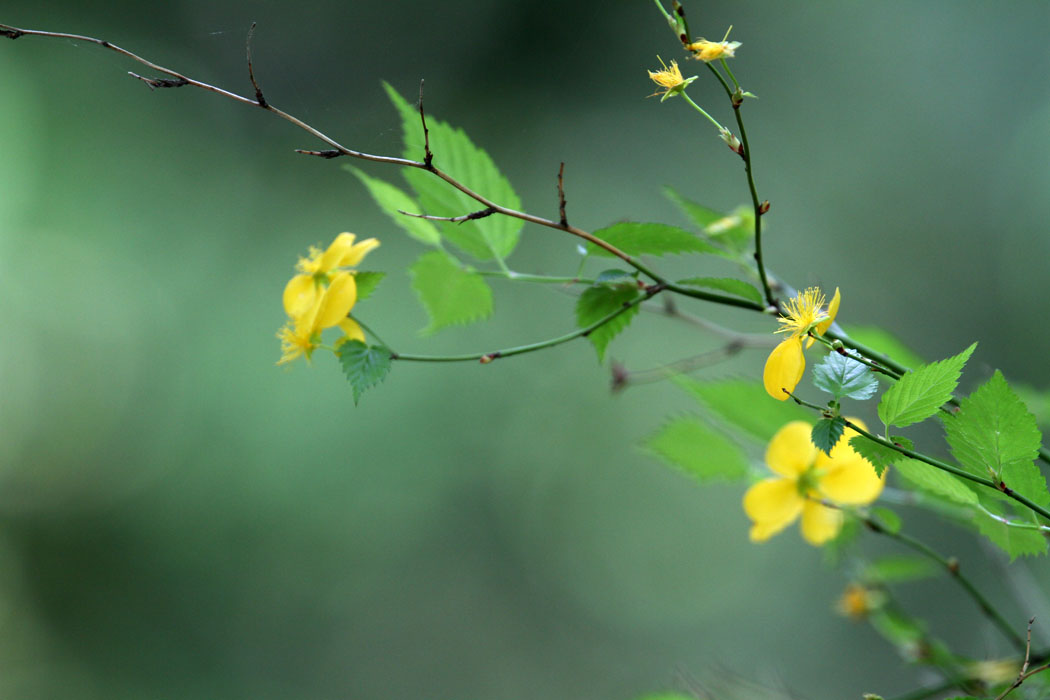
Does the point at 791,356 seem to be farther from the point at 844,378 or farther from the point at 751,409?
the point at 751,409

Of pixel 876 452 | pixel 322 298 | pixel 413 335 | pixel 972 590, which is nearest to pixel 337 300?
pixel 322 298

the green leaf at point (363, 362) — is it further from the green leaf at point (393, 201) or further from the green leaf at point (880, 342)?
the green leaf at point (880, 342)

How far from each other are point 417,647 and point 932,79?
208 cm

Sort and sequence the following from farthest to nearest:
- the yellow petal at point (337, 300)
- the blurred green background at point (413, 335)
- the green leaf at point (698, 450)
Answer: the blurred green background at point (413, 335), the green leaf at point (698, 450), the yellow petal at point (337, 300)

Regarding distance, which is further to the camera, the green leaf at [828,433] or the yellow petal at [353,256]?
the yellow petal at [353,256]

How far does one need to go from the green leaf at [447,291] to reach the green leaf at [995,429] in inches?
9.2

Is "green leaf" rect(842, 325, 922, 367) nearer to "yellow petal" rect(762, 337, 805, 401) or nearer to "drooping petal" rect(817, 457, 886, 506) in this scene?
"drooping petal" rect(817, 457, 886, 506)

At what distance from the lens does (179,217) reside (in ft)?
7.14

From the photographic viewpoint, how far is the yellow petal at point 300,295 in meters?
0.36

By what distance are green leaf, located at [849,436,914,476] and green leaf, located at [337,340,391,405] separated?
0.57 feet

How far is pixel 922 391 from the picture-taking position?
0.80 feet

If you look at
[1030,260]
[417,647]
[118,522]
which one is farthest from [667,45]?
[118,522]

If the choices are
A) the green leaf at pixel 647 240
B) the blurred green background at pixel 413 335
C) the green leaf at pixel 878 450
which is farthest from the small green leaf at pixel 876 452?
the blurred green background at pixel 413 335

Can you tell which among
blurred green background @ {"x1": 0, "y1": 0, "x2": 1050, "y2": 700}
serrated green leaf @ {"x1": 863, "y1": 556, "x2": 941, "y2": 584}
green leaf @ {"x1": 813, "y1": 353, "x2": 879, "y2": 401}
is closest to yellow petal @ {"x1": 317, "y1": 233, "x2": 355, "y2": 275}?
green leaf @ {"x1": 813, "y1": 353, "x2": 879, "y2": 401}
